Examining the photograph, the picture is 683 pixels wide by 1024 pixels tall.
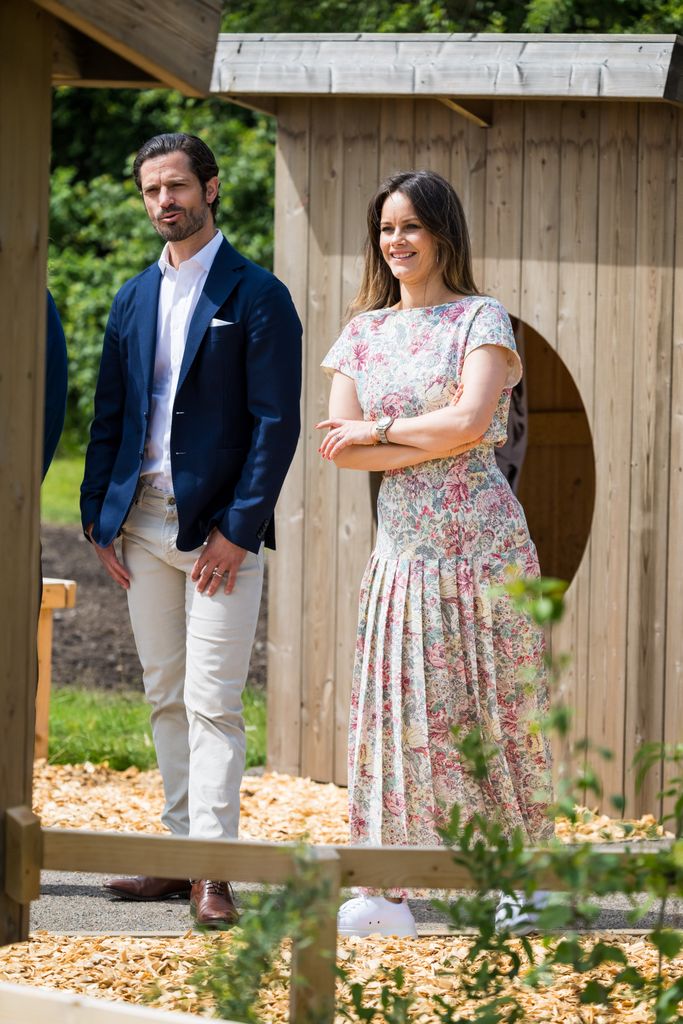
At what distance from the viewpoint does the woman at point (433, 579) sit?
13.9 ft

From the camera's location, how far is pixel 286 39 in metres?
5.78

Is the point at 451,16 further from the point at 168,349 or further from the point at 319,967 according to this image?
the point at 319,967

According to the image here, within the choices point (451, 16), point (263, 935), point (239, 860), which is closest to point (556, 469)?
point (451, 16)

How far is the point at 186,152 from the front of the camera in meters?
4.37

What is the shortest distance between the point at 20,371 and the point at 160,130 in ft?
55.6

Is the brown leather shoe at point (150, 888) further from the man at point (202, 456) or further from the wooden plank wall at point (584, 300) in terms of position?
the wooden plank wall at point (584, 300)

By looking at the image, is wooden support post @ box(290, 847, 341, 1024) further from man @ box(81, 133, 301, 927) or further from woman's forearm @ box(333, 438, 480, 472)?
woman's forearm @ box(333, 438, 480, 472)

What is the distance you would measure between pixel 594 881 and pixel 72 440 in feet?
56.8

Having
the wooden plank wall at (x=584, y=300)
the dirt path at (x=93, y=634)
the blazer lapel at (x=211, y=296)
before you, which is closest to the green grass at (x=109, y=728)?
the dirt path at (x=93, y=634)

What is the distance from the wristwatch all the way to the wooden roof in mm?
1621

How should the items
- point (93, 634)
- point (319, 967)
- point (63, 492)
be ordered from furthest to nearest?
1. point (63, 492)
2. point (93, 634)
3. point (319, 967)

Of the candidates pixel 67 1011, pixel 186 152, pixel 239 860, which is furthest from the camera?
pixel 186 152

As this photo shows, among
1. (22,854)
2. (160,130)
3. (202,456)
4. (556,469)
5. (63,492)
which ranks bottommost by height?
(22,854)

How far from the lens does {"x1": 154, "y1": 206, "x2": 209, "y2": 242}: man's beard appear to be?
442 cm
